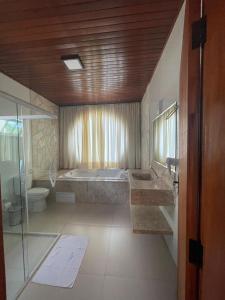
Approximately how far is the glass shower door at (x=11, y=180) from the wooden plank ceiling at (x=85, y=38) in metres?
0.72

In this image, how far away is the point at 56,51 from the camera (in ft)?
6.75

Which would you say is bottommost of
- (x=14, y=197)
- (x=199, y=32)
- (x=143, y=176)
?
(x=14, y=197)

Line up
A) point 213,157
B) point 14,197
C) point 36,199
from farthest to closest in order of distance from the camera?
point 36,199 → point 14,197 → point 213,157

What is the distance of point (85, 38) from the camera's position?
181cm

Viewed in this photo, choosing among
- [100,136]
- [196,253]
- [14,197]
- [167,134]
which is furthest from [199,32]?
[100,136]

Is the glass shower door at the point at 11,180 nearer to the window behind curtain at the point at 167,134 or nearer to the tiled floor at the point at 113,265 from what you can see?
the tiled floor at the point at 113,265

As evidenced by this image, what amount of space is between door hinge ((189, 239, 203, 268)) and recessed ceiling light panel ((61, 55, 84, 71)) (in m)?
2.28

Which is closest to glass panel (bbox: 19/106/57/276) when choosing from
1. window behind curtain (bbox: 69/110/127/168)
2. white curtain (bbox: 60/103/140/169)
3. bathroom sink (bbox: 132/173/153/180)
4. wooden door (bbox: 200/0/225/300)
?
white curtain (bbox: 60/103/140/169)

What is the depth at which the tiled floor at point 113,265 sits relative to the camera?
5.03ft

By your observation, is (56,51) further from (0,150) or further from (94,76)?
(0,150)

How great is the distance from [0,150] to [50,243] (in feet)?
4.49

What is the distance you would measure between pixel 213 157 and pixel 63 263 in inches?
79.4

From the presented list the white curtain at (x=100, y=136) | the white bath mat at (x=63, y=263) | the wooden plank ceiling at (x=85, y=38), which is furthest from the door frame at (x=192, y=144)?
the white curtain at (x=100, y=136)

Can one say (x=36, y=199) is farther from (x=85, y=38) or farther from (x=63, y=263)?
(x=85, y=38)
